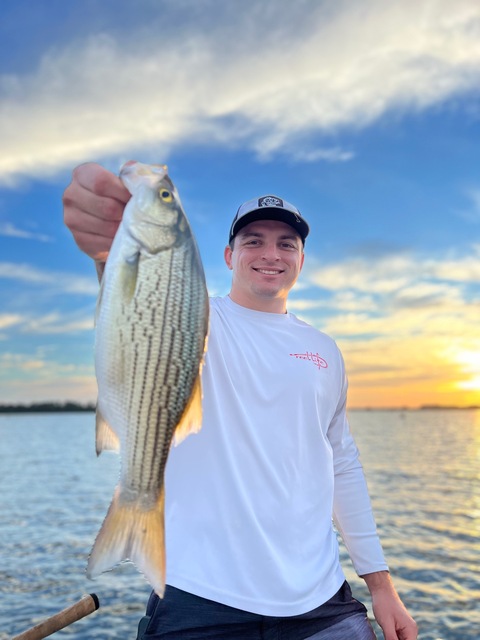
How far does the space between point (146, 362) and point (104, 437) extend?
0.38m

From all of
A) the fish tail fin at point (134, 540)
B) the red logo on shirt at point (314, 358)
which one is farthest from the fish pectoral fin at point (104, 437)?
the red logo on shirt at point (314, 358)

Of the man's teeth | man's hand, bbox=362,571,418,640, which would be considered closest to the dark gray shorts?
man's hand, bbox=362,571,418,640

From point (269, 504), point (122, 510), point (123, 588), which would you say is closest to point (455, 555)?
point (123, 588)

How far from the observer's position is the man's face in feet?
13.2

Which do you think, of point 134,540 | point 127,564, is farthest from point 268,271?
point 127,564

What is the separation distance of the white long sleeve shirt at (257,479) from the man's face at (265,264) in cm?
17

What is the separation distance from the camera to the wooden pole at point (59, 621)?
4.25 m

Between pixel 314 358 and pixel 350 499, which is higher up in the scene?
pixel 314 358

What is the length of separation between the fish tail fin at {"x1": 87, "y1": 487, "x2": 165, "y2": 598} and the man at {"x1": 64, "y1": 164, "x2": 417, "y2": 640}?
0.77m

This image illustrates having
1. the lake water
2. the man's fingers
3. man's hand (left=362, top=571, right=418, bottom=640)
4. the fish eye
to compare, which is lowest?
the lake water

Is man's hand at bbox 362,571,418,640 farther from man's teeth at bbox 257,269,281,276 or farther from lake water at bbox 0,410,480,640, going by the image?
lake water at bbox 0,410,480,640

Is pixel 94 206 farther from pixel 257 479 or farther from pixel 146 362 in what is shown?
pixel 257 479

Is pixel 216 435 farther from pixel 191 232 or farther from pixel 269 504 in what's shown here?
pixel 191 232

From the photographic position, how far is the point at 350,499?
13.7 feet
